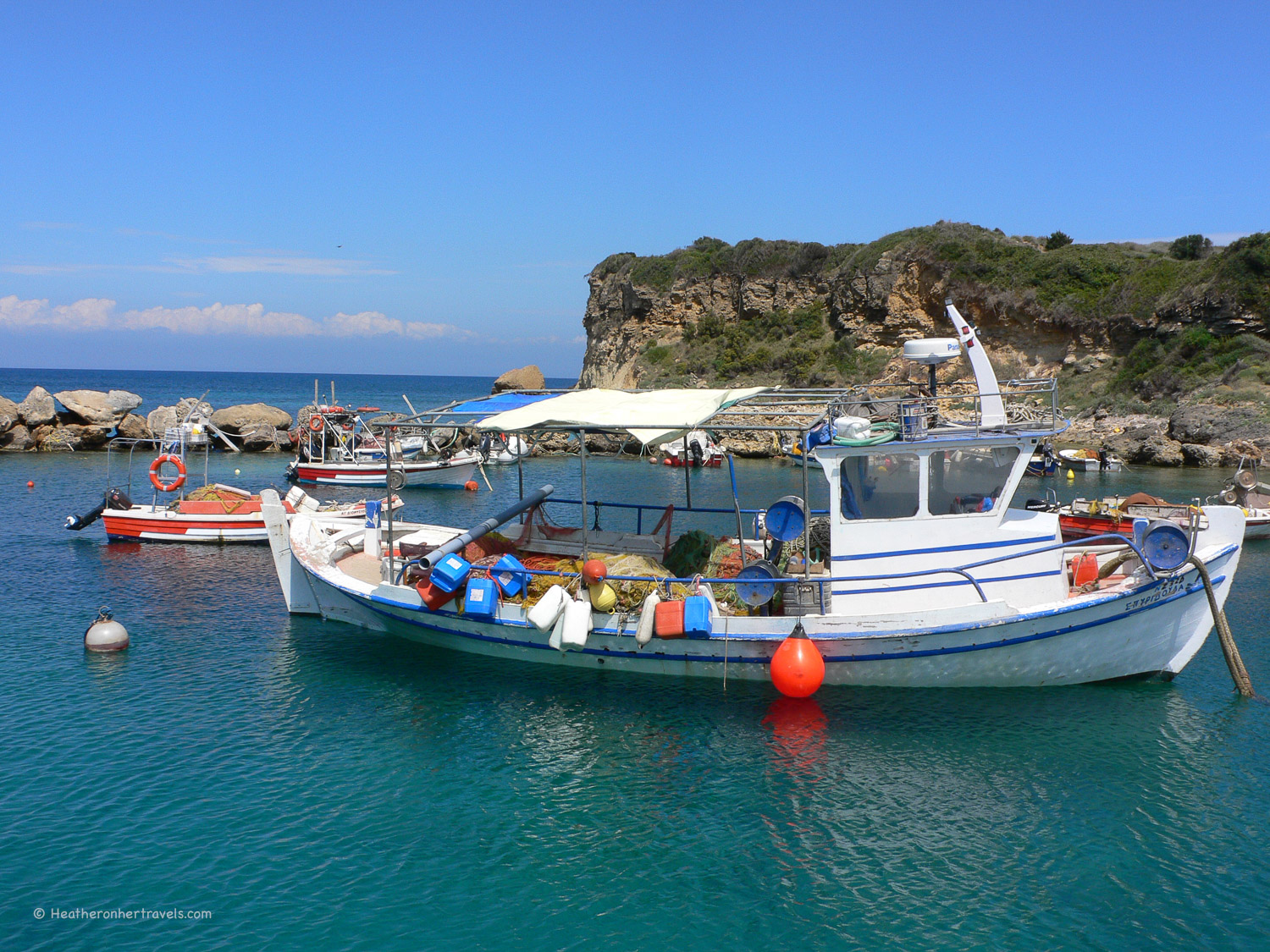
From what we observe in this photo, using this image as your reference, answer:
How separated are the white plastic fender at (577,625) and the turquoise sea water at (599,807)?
93 centimetres

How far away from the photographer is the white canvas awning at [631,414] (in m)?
13.5

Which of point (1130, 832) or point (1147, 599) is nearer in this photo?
point (1130, 832)

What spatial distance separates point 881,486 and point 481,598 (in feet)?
20.4

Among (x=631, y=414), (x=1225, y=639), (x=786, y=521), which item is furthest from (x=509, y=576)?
(x=1225, y=639)

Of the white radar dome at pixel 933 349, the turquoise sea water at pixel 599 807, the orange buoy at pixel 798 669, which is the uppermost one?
the white radar dome at pixel 933 349

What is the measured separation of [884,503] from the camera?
13.1m

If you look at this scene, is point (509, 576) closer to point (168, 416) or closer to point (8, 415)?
point (8, 415)

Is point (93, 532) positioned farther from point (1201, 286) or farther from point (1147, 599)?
point (1201, 286)

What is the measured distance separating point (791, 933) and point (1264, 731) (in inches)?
323

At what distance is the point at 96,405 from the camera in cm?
5262

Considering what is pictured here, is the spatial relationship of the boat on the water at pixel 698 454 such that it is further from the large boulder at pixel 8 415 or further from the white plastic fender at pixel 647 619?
the large boulder at pixel 8 415

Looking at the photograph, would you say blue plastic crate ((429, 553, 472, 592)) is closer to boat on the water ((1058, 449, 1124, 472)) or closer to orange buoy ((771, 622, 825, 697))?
orange buoy ((771, 622, 825, 697))

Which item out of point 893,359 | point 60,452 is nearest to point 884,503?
point 893,359

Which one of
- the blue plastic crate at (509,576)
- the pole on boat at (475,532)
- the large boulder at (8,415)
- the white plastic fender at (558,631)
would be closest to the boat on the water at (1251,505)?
the pole on boat at (475,532)
